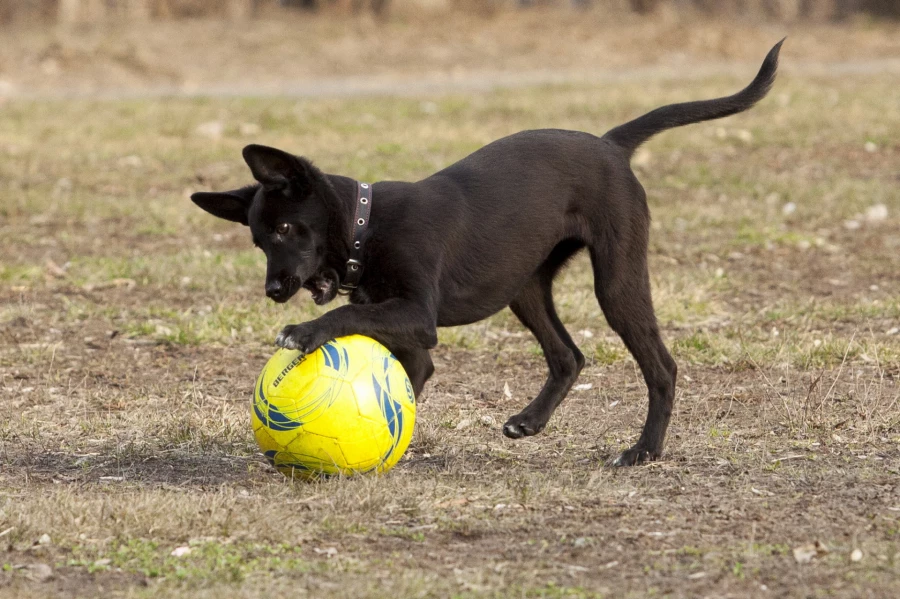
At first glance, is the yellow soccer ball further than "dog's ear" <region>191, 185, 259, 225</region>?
No

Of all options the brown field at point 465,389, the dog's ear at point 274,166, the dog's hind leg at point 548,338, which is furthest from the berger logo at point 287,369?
the dog's hind leg at point 548,338

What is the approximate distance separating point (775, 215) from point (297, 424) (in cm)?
693

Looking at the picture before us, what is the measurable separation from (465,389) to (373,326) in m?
1.90

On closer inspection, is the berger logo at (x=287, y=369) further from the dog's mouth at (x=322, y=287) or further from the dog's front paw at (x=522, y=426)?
the dog's front paw at (x=522, y=426)

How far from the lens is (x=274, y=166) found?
16.0 ft

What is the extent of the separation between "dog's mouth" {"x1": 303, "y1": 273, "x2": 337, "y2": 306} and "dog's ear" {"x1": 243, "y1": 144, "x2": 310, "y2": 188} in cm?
40

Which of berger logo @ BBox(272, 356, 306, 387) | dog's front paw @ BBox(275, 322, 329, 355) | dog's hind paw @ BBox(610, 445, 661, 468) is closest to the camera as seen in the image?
dog's front paw @ BBox(275, 322, 329, 355)

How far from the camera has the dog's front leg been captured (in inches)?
184

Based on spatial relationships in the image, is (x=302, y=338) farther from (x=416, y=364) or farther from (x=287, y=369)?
(x=416, y=364)

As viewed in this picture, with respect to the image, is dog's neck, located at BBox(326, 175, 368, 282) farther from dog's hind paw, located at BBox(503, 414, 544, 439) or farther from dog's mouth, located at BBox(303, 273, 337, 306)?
dog's hind paw, located at BBox(503, 414, 544, 439)

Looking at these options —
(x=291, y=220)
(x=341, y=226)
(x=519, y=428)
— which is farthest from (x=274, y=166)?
(x=519, y=428)

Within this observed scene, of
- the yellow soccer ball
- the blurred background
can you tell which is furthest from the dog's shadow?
the blurred background

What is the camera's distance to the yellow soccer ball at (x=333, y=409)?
4711mm

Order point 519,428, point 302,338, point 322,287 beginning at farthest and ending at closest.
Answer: point 519,428, point 322,287, point 302,338
